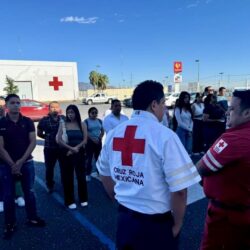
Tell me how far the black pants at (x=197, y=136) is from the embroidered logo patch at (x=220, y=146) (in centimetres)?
584

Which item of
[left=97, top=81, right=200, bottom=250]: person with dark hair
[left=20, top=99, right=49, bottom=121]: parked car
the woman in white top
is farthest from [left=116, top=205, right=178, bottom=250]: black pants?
[left=20, top=99, right=49, bottom=121]: parked car

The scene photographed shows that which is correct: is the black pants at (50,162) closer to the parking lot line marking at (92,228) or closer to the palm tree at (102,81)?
the parking lot line marking at (92,228)

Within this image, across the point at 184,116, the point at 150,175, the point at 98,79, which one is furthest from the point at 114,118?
the point at 98,79

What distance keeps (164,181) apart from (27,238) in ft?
8.36

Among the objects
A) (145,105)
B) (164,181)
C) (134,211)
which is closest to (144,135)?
(145,105)

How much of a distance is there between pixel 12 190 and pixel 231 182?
9.34 feet

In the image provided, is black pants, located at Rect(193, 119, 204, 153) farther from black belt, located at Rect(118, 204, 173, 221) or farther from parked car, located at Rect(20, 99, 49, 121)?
parked car, located at Rect(20, 99, 49, 121)

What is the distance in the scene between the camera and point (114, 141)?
1.75 metres

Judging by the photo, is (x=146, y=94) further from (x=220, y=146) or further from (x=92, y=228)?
(x=92, y=228)

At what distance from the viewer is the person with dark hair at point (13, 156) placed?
3.48m

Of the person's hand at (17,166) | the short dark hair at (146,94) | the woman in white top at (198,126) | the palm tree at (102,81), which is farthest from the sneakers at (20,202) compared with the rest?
the palm tree at (102,81)

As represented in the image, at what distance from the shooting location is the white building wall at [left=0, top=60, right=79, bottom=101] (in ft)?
120

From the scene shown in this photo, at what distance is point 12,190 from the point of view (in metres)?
3.53

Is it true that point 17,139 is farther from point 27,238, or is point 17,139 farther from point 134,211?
point 134,211
